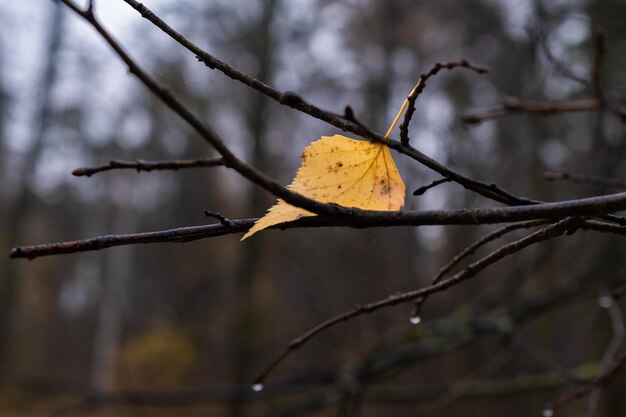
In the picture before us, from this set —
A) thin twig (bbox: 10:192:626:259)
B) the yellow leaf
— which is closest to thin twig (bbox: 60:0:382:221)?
thin twig (bbox: 10:192:626:259)

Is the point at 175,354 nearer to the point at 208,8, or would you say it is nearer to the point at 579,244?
the point at 208,8

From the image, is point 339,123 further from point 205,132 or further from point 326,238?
point 326,238

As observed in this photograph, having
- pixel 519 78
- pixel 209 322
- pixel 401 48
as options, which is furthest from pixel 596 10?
pixel 209 322

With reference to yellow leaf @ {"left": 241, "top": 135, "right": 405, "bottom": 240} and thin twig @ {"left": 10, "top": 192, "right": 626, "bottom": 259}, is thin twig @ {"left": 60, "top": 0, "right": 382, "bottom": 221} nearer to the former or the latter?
thin twig @ {"left": 10, "top": 192, "right": 626, "bottom": 259}

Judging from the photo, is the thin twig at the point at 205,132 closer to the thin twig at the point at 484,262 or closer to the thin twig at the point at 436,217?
the thin twig at the point at 436,217

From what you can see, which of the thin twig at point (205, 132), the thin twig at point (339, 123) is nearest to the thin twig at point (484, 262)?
the thin twig at point (339, 123)
